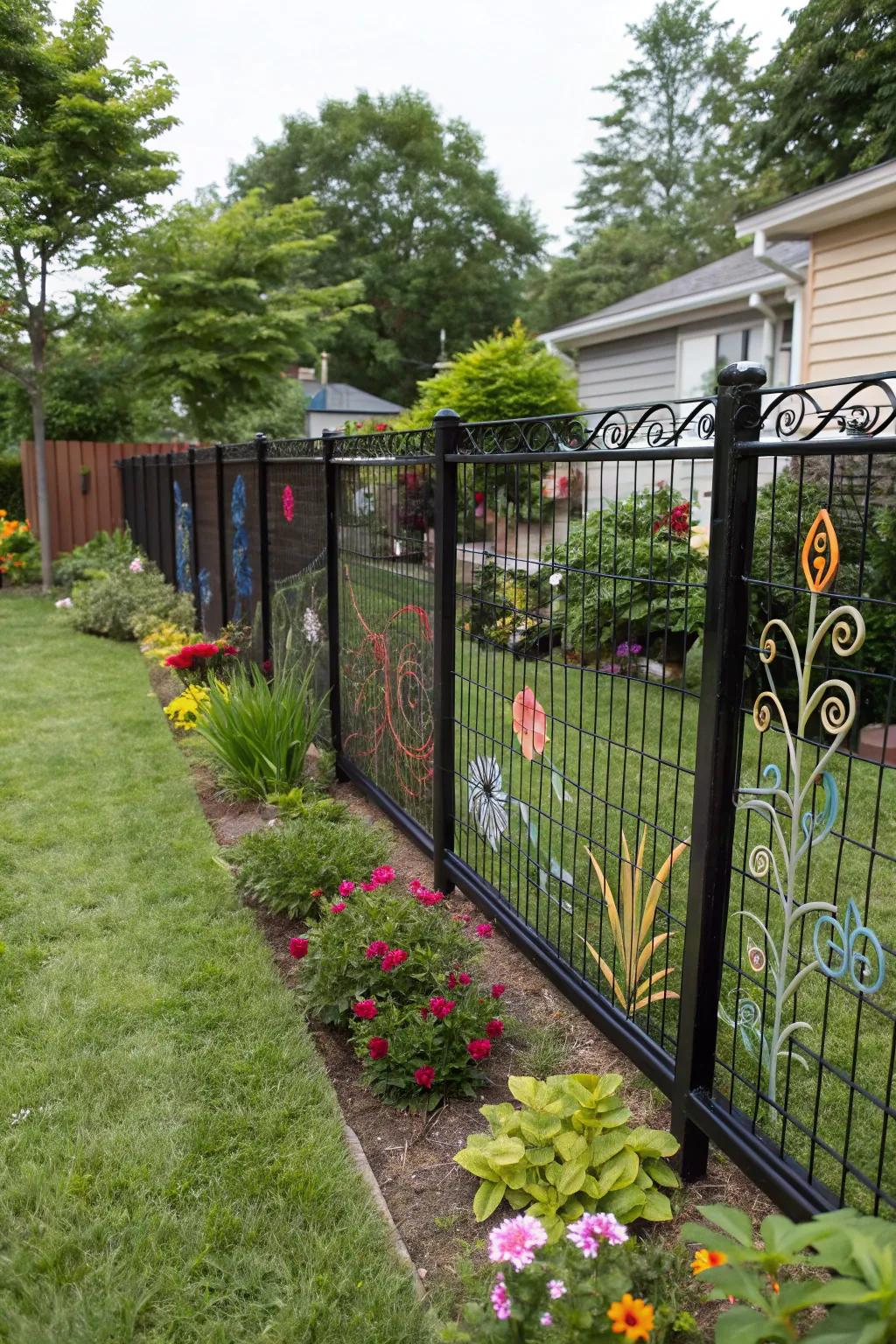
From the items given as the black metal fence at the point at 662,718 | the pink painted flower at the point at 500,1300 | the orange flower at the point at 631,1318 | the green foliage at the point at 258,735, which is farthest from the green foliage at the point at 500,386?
the orange flower at the point at 631,1318

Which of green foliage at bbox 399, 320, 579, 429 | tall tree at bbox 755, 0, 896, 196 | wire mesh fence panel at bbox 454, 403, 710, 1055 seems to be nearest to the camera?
wire mesh fence panel at bbox 454, 403, 710, 1055

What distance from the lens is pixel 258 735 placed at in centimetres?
474

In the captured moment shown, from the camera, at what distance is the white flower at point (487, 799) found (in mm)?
3381

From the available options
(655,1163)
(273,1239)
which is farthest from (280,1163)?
(655,1163)

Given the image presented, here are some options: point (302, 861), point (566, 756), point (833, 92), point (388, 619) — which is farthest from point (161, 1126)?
point (833, 92)

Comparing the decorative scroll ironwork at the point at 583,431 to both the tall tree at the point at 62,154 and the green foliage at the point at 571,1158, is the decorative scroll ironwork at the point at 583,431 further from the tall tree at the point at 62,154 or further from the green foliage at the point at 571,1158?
the tall tree at the point at 62,154

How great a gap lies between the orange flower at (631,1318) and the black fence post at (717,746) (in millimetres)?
663

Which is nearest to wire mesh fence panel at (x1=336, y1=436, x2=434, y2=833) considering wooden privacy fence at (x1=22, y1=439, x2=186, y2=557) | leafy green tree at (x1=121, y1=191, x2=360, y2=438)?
wooden privacy fence at (x1=22, y1=439, x2=186, y2=557)

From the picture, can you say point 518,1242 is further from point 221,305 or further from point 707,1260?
point 221,305

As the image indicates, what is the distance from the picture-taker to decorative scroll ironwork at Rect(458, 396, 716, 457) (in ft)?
6.82

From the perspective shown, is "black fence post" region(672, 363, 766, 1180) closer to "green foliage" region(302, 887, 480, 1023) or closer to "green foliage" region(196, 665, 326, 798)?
"green foliage" region(302, 887, 480, 1023)

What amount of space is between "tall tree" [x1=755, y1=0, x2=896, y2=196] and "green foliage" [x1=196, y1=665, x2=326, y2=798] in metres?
12.8

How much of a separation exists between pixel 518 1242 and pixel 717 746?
3.23 ft

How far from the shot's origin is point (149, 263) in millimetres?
13172
